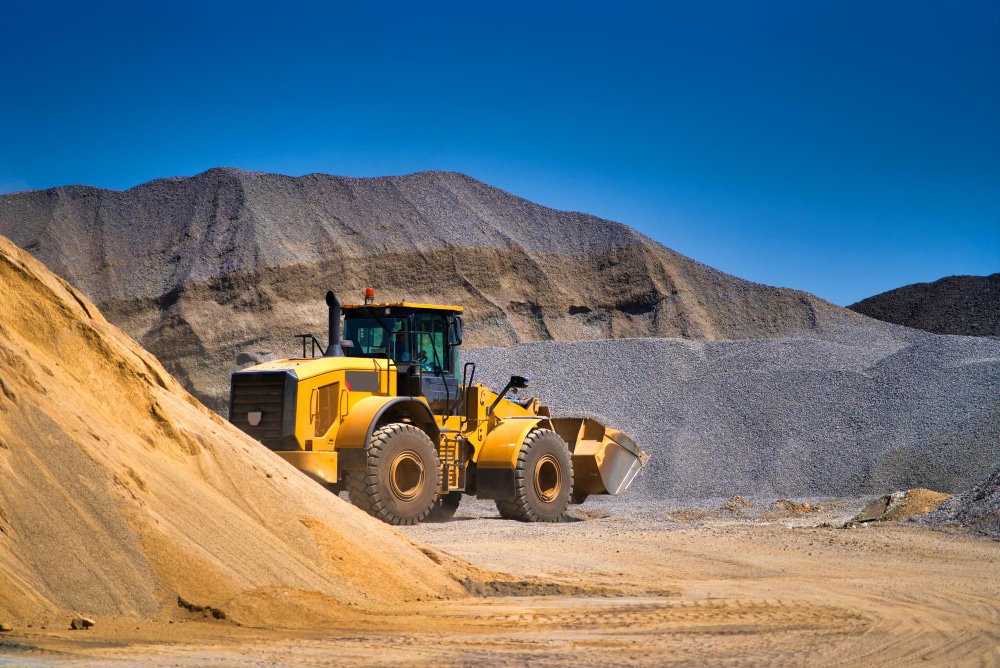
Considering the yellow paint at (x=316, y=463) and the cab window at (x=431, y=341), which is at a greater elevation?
the cab window at (x=431, y=341)

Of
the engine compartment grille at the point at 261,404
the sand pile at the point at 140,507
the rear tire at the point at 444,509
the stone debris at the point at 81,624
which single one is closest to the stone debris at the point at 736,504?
the rear tire at the point at 444,509

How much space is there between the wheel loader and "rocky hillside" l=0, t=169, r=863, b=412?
23.4 meters

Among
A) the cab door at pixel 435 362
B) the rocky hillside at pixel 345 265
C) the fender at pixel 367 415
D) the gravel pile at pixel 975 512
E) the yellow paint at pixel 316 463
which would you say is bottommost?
the gravel pile at pixel 975 512

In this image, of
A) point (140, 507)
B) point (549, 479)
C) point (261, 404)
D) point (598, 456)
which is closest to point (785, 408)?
point (598, 456)

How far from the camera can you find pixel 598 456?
16297 millimetres

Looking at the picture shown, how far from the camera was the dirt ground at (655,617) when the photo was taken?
5742 millimetres

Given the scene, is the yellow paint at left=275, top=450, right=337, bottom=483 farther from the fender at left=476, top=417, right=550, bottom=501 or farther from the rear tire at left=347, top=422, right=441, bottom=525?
the fender at left=476, top=417, right=550, bottom=501

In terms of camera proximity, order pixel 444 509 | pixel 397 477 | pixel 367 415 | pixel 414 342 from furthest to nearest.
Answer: pixel 444 509 < pixel 414 342 < pixel 397 477 < pixel 367 415

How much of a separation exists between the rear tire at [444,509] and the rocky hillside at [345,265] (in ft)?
75.1

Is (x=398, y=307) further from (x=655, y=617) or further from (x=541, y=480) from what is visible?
(x=655, y=617)

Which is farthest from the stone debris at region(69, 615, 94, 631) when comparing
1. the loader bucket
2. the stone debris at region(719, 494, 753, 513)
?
the stone debris at region(719, 494, 753, 513)

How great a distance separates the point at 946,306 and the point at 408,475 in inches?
1974

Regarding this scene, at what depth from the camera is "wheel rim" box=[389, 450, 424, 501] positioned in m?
13.4

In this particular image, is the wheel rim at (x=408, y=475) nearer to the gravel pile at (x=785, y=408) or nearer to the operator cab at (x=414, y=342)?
the operator cab at (x=414, y=342)
